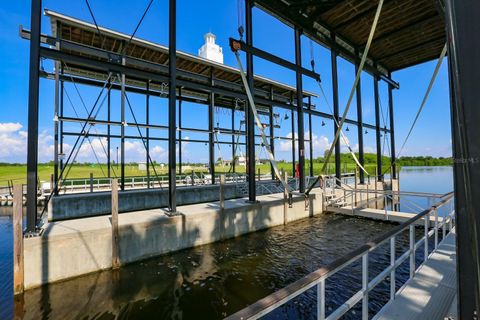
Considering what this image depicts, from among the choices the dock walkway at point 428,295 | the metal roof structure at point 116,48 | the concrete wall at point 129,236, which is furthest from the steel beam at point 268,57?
the dock walkway at point 428,295

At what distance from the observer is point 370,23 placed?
12.2 meters

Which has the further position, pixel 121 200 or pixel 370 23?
pixel 370 23

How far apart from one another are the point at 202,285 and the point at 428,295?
3.89 metres

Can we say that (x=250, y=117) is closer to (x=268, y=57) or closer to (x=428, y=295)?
(x=268, y=57)

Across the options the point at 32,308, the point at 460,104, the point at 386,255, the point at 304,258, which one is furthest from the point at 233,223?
the point at 460,104

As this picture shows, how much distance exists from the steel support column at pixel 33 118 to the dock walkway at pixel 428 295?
6.38 meters

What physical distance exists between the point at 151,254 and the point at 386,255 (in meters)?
6.13

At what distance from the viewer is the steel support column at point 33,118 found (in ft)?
17.2

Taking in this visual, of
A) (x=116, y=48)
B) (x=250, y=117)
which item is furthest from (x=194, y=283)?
(x=116, y=48)

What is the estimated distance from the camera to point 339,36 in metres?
13.3

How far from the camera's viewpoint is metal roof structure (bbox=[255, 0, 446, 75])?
995 centimetres

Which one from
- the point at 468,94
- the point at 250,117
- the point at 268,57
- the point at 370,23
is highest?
the point at 370,23

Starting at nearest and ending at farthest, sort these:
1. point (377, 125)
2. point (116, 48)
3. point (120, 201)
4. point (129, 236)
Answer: point (129, 236), point (120, 201), point (116, 48), point (377, 125)

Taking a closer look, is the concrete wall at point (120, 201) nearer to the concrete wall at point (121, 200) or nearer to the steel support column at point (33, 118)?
the concrete wall at point (121, 200)
